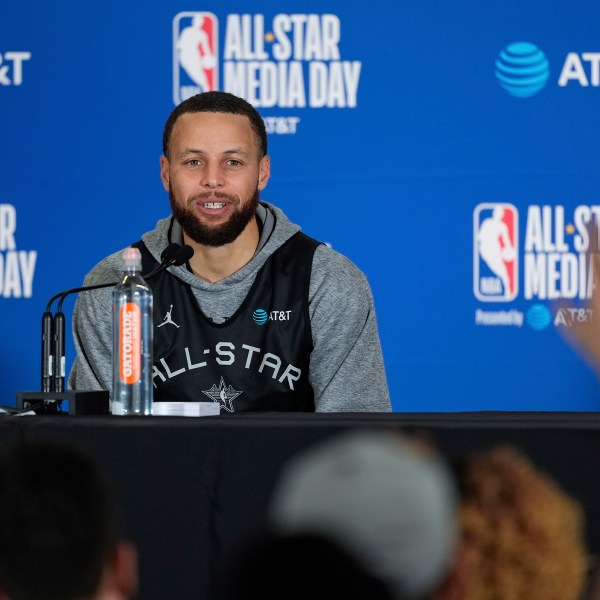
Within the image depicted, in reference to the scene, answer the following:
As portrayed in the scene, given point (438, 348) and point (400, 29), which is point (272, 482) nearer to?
point (438, 348)

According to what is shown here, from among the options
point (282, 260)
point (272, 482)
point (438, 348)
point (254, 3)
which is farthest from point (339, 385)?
point (254, 3)

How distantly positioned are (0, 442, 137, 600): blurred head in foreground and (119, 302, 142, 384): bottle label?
84 centimetres

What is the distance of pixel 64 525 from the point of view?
0.66m

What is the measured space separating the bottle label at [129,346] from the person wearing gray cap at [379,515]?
42.8 inches

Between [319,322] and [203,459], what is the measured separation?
87 centimetres

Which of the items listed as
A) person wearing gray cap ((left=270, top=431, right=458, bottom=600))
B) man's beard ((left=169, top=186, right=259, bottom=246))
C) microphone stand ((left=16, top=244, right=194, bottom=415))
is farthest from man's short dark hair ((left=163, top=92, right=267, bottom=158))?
person wearing gray cap ((left=270, top=431, right=458, bottom=600))

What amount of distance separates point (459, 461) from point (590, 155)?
2648 mm

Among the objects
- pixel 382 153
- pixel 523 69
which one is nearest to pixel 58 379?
pixel 382 153

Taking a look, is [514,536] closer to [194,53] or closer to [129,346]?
[129,346]

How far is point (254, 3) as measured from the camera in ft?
10.7

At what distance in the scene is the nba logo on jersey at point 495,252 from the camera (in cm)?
321

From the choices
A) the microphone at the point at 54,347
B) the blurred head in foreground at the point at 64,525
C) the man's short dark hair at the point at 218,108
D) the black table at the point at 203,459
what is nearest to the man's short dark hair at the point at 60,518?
the blurred head in foreground at the point at 64,525

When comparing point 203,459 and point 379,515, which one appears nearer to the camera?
point 379,515

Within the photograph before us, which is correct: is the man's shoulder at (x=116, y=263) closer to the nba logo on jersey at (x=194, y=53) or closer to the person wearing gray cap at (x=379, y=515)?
the nba logo on jersey at (x=194, y=53)
